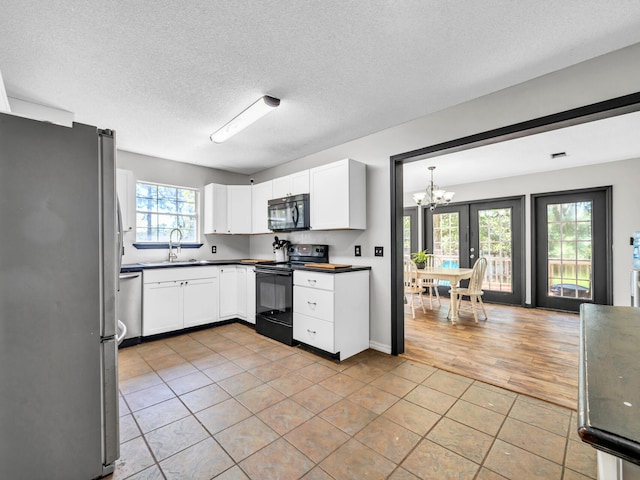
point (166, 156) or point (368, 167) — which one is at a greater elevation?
point (166, 156)

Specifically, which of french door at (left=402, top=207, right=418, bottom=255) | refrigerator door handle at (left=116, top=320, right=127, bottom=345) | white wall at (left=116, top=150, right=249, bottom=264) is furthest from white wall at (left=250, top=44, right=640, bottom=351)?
french door at (left=402, top=207, right=418, bottom=255)

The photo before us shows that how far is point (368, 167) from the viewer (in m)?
3.28

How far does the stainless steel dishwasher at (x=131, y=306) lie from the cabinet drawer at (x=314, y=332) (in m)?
1.83

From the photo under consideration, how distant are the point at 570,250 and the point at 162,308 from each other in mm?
6255

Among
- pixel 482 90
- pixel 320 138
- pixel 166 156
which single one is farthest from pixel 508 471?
pixel 166 156

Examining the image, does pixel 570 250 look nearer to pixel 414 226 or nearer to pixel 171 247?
pixel 414 226

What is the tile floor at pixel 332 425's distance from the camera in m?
1.52

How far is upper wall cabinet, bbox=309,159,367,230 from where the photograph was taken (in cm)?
309

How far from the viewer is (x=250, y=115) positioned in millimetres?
2631

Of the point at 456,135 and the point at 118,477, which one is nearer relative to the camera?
the point at 118,477

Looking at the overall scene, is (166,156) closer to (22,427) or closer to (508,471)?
(22,427)

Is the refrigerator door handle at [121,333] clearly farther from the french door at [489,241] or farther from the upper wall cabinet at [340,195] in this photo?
the french door at [489,241]

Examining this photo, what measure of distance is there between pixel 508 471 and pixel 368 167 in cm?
270

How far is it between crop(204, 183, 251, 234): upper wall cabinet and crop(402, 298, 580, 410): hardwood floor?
Answer: 2861 mm
